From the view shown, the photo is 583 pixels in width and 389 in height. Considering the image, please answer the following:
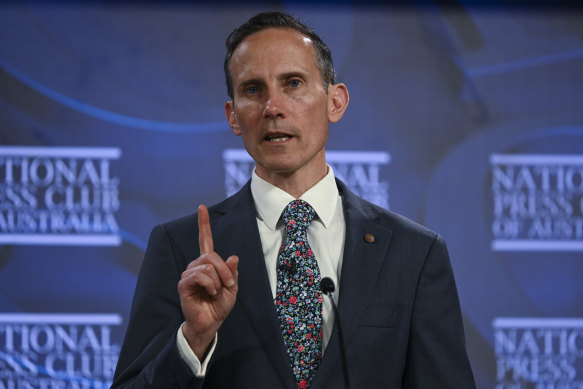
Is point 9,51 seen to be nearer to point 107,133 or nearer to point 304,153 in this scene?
point 107,133

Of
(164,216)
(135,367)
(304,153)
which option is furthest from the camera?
(164,216)

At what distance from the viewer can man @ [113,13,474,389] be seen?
1645 mm

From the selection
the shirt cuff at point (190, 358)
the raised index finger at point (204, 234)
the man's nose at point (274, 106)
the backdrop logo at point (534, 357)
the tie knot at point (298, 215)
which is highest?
the man's nose at point (274, 106)

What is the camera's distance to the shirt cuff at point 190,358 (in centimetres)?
154

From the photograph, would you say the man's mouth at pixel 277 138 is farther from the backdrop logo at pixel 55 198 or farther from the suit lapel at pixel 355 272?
the backdrop logo at pixel 55 198

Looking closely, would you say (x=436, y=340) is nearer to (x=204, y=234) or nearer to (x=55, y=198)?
(x=204, y=234)

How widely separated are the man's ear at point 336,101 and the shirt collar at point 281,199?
198 mm

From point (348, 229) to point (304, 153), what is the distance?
0.78 ft

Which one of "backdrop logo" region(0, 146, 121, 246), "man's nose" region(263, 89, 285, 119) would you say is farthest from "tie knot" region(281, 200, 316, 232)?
"backdrop logo" region(0, 146, 121, 246)

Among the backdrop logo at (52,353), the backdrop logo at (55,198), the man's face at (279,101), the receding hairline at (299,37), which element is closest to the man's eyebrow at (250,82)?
the man's face at (279,101)

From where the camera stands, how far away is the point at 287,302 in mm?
1744

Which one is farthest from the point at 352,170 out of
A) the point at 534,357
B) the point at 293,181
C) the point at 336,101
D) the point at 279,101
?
the point at 279,101

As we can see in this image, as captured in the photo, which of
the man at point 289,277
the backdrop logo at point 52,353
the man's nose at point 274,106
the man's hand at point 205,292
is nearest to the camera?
the man's hand at point 205,292

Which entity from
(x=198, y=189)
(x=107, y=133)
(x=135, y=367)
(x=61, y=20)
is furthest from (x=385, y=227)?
(x=61, y=20)
